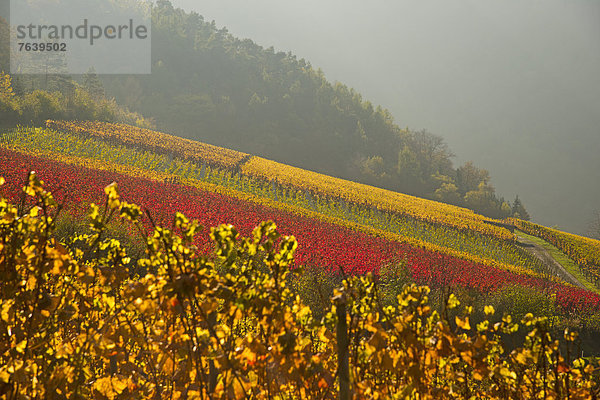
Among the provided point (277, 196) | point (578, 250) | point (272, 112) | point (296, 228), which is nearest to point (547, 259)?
point (578, 250)

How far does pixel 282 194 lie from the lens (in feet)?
72.6

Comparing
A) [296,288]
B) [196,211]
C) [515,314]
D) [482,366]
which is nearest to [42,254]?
[482,366]

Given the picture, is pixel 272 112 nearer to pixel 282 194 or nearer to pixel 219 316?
pixel 282 194

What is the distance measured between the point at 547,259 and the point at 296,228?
1490 centimetres

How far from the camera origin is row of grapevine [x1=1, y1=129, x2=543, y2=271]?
19.1 meters

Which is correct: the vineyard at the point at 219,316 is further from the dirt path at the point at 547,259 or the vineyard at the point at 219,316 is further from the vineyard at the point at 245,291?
the dirt path at the point at 547,259

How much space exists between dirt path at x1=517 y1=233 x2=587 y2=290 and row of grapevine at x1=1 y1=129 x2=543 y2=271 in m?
0.74

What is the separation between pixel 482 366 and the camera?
1685mm

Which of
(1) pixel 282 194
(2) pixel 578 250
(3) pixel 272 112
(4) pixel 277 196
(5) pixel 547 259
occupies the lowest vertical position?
(5) pixel 547 259

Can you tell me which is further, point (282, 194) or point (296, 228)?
point (282, 194)

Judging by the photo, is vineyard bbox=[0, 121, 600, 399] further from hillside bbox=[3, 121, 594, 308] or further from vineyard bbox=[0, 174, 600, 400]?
hillside bbox=[3, 121, 594, 308]

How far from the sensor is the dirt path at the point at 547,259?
54.9 feet

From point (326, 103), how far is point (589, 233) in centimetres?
6122

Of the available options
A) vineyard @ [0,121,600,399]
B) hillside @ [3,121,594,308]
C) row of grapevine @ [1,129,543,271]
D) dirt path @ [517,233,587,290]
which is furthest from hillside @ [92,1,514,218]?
row of grapevine @ [1,129,543,271]
